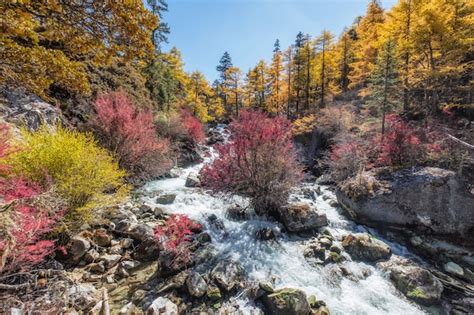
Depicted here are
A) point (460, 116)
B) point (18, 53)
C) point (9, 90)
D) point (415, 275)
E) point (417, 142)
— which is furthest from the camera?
point (460, 116)

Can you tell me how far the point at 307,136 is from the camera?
61.4 ft

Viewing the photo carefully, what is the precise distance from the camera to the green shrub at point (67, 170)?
4.61 m

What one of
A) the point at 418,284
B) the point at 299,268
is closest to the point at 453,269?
the point at 418,284

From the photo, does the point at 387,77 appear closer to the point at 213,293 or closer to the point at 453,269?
the point at 453,269

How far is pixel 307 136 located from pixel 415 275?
47.3 ft

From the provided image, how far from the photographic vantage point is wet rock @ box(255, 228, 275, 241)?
6.61 meters

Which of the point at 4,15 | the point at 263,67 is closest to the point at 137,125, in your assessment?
the point at 4,15

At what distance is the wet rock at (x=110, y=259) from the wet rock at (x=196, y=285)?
6.42 feet

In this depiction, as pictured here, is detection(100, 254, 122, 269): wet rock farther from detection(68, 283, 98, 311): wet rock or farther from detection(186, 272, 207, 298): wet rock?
detection(186, 272, 207, 298): wet rock

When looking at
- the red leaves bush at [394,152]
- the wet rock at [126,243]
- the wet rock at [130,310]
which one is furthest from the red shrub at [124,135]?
the red leaves bush at [394,152]

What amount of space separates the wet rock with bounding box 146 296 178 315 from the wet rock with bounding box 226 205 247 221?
3665 millimetres

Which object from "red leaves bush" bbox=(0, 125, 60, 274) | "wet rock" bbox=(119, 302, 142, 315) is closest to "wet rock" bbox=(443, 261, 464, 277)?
"wet rock" bbox=(119, 302, 142, 315)

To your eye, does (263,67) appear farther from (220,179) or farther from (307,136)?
(220,179)

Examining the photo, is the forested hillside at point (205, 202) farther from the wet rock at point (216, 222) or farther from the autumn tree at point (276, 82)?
the autumn tree at point (276, 82)
